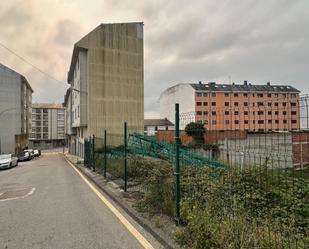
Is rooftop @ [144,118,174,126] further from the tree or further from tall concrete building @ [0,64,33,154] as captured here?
the tree

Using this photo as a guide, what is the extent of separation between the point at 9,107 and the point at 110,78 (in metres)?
28.3

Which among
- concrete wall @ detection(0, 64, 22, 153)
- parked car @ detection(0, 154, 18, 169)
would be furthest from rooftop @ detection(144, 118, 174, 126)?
parked car @ detection(0, 154, 18, 169)

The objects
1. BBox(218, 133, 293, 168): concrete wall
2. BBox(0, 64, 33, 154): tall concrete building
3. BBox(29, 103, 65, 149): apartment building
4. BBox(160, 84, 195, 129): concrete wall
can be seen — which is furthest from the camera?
BBox(29, 103, 65, 149): apartment building

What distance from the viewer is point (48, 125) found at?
4515 inches

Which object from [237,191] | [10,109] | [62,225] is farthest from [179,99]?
[62,225]

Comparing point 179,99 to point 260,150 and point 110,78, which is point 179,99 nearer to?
point 110,78

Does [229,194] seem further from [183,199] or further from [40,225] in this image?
[40,225]

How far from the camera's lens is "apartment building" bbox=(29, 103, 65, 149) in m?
113

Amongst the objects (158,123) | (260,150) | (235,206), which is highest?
(158,123)

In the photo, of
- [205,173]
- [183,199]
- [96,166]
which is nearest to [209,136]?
[205,173]

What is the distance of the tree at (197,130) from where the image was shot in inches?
231

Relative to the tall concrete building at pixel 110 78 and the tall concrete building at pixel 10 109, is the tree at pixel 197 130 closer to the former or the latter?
the tall concrete building at pixel 110 78

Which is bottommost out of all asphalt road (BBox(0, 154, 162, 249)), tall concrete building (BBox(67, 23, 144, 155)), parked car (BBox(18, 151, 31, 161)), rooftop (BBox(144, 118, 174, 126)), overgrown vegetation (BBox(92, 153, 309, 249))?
parked car (BBox(18, 151, 31, 161))

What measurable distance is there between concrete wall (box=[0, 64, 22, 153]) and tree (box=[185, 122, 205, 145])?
5373cm
